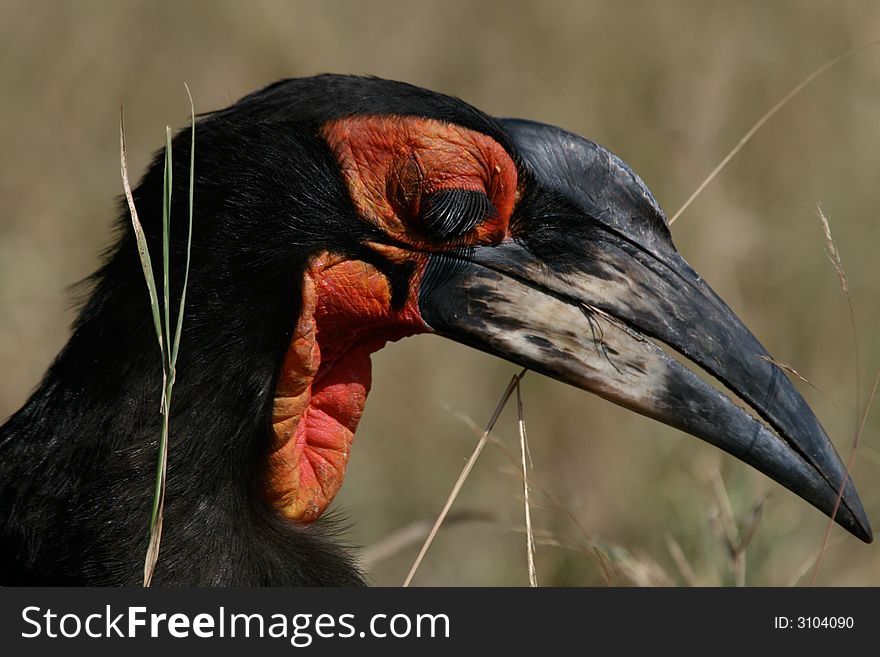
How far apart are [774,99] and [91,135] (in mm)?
3405

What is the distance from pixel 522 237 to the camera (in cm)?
321

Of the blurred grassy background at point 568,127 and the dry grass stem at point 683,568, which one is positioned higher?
the blurred grassy background at point 568,127

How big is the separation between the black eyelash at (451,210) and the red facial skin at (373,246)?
0.02m

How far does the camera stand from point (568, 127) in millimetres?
6988

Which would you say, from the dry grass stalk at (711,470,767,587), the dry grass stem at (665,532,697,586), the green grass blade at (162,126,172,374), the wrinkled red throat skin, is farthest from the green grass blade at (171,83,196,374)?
the dry grass stem at (665,532,697,586)

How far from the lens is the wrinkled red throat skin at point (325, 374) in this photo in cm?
307

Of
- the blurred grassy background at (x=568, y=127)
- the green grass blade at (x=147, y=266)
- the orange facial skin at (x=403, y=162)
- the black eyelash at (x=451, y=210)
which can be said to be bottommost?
the green grass blade at (x=147, y=266)

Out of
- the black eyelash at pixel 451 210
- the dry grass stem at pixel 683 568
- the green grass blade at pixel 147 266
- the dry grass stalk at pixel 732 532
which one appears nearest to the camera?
the green grass blade at pixel 147 266

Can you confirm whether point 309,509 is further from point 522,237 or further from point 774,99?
point 774,99

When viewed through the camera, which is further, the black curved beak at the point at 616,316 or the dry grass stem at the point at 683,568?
the dry grass stem at the point at 683,568

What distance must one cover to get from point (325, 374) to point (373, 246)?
1.21 ft

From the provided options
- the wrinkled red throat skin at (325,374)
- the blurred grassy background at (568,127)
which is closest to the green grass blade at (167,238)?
the wrinkled red throat skin at (325,374)

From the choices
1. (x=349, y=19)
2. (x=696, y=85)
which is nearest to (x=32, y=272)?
(x=349, y=19)

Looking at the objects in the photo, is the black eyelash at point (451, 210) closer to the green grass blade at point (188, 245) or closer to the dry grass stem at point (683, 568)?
the green grass blade at point (188, 245)
